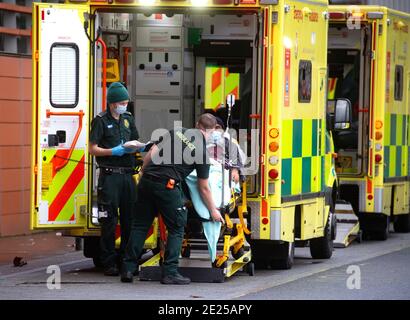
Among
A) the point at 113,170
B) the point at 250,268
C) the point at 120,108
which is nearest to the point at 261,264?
the point at 250,268

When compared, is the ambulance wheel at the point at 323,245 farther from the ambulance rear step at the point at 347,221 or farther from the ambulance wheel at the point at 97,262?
the ambulance wheel at the point at 97,262

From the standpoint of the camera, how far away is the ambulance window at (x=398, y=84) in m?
18.3

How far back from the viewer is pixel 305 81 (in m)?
14.1

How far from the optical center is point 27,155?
18.1 metres

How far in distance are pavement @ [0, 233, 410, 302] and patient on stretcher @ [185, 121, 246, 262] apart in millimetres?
508

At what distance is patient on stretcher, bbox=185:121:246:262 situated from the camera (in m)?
12.6

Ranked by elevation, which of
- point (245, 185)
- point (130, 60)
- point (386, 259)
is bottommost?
point (386, 259)

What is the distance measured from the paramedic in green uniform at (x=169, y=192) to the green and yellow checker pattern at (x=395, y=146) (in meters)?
5.79

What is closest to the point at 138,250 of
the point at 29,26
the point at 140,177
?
the point at 140,177

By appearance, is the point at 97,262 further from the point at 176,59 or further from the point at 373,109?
the point at 373,109

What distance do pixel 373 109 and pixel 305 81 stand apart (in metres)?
3.51

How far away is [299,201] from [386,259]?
5.14 feet

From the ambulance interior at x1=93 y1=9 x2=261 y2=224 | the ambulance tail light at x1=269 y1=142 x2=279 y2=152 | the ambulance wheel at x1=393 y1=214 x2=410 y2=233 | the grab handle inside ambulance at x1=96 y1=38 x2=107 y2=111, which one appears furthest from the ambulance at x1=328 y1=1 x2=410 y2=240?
the grab handle inside ambulance at x1=96 y1=38 x2=107 y2=111

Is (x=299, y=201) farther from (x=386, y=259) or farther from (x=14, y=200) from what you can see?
(x=14, y=200)
